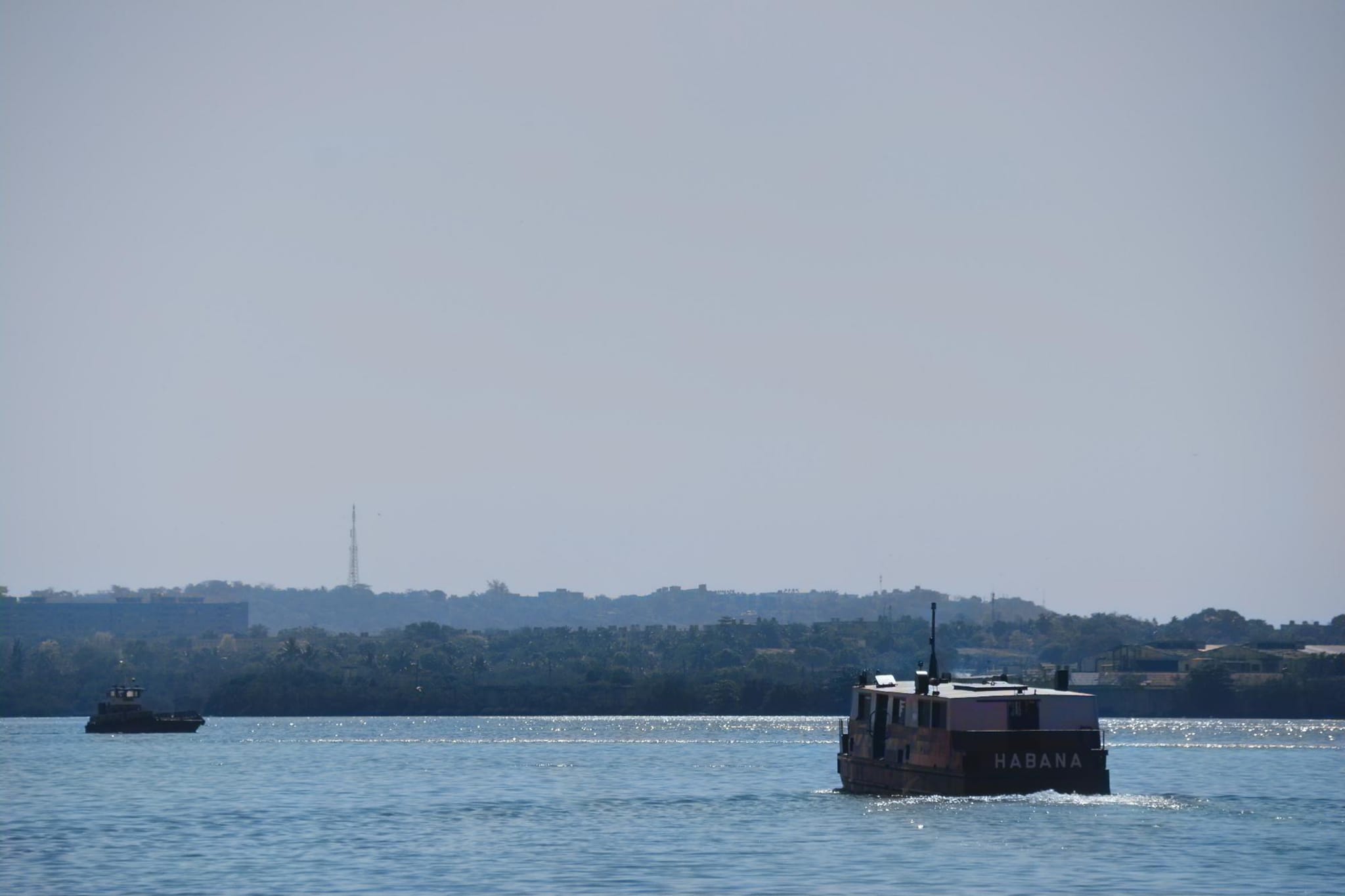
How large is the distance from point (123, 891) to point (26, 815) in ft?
103

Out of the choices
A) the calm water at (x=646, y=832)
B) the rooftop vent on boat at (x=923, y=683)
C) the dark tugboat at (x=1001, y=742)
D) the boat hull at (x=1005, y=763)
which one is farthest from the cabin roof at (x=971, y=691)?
the calm water at (x=646, y=832)

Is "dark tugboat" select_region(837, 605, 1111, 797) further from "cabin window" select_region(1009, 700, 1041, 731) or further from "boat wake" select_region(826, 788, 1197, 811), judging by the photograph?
"boat wake" select_region(826, 788, 1197, 811)

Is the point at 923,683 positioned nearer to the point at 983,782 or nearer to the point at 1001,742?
the point at 1001,742

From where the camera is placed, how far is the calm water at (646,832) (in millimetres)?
63344

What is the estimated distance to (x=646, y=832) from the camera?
78500 mm

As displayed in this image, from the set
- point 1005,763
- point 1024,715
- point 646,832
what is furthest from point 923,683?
point 646,832

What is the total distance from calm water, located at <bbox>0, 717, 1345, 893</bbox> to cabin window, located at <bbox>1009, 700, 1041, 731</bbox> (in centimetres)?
331

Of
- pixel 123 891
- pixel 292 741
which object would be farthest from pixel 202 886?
pixel 292 741

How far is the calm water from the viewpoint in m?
63.3

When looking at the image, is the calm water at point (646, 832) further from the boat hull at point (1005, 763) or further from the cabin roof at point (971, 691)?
the cabin roof at point (971, 691)

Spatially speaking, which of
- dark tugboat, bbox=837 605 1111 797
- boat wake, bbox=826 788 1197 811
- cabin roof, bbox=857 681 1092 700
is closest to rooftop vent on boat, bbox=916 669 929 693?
dark tugboat, bbox=837 605 1111 797

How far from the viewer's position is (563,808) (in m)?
92.2

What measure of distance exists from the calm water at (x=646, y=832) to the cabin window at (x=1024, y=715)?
3.31 m

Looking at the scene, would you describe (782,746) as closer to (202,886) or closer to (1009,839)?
(1009,839)
